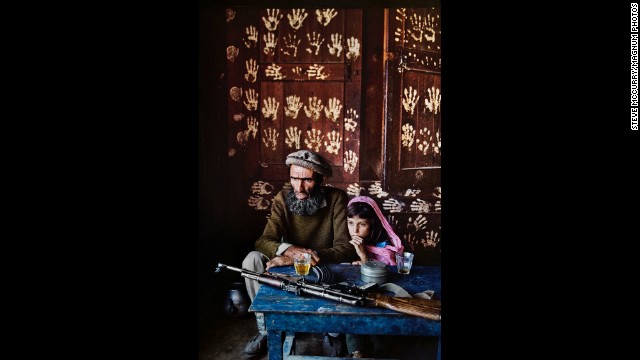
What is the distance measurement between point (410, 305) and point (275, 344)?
62 centimetres

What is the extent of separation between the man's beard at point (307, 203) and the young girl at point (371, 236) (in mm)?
255

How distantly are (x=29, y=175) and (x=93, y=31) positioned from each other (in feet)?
1.55

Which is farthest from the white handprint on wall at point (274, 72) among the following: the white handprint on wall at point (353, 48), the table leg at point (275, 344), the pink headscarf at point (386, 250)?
the table leg at point (275, 344)

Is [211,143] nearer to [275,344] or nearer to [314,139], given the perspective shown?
[314,139]

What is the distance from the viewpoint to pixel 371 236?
9.37 ft

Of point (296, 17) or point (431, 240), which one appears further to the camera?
point (431, 240)

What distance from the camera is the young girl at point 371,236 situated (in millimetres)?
2666

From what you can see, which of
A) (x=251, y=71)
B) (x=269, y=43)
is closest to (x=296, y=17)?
(x=269, y=43)

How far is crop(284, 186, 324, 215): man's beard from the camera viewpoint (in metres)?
3.04

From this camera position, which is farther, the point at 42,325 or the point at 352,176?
the point at 352,176

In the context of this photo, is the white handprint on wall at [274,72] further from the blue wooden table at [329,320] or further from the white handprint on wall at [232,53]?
the blue wooden table at [329,320]
